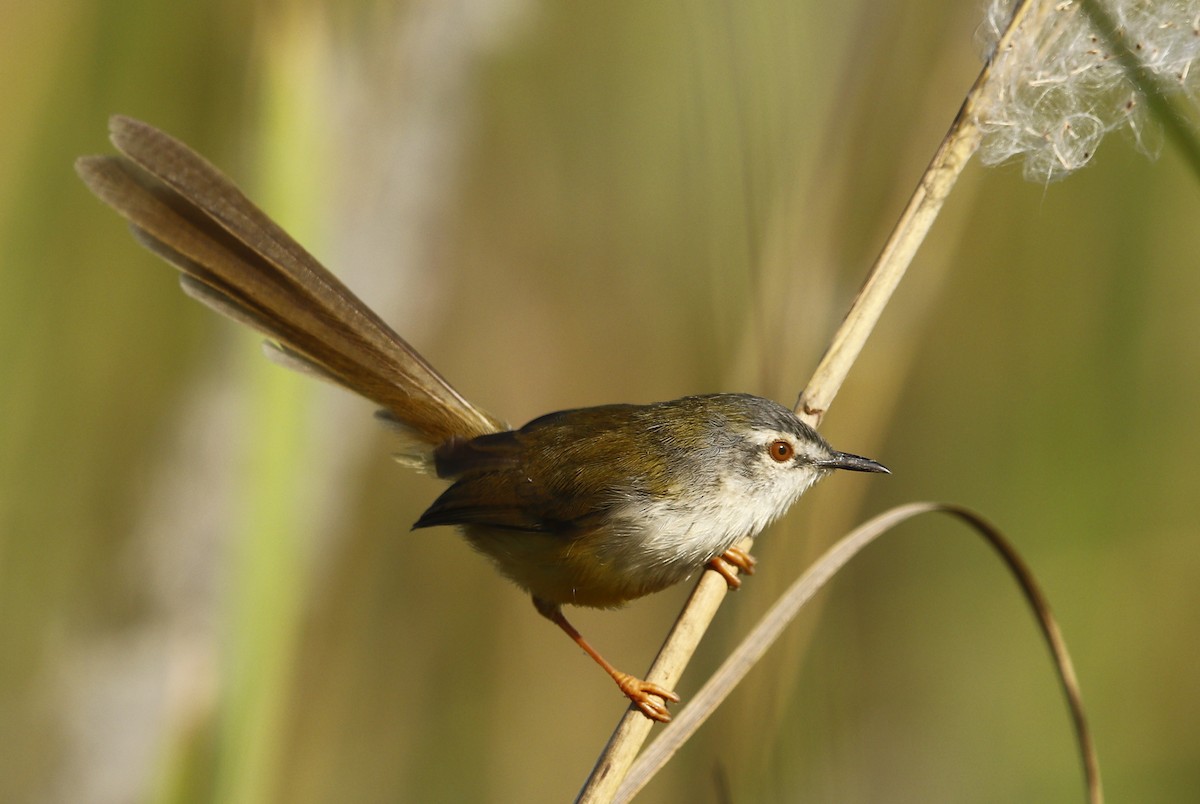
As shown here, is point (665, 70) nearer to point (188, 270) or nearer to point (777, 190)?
point (777, 190)

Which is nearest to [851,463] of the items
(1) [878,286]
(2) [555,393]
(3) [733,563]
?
(3) [733,563]

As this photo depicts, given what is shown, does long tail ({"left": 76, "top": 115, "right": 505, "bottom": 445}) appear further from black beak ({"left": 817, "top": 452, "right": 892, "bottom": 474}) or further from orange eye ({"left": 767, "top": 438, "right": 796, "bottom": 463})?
black beak ({"left": 817, "top": 452, "right": 892, "bottom": 474})

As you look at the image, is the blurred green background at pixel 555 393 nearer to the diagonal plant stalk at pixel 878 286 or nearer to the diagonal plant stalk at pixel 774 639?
the diagonal plant stalk at pixel 878 286

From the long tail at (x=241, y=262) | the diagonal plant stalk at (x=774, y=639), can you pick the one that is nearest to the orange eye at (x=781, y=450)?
the diagonal plant stalk at (x=774, y=639)

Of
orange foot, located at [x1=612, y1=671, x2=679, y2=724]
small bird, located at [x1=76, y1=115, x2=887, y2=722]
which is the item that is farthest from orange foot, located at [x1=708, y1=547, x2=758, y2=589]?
orange foot, located at [x1=612, y1=671, x2=679, y2=724]

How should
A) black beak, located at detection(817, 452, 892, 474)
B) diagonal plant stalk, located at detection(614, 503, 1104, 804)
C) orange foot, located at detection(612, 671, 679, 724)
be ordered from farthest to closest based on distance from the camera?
black beak, located at detection(817, 452, 892, 474)
orange foot, located at detection(612, 671, 679, 724)
diagonal plant stalk, located at detection(614, 503, 1104, 804)

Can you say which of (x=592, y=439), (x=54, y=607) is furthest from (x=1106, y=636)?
(x=54, y=607)
